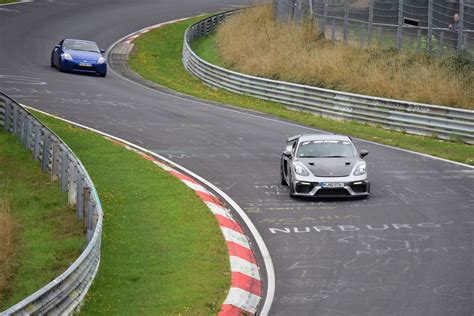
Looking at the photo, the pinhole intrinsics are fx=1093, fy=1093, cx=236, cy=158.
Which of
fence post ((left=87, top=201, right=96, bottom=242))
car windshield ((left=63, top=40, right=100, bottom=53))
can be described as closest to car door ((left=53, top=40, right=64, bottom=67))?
car windshield ((left=63, top=40, right=100, bottom=53))

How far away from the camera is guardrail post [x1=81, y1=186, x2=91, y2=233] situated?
1788cm

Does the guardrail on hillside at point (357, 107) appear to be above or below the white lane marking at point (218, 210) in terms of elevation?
below

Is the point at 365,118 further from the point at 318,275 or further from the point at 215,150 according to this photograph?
the point at 318,275

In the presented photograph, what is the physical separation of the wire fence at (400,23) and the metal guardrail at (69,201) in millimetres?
14754

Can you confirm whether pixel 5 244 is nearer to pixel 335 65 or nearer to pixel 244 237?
pixel 244 237

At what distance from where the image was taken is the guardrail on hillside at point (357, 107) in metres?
30.9

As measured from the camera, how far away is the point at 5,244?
18266mm

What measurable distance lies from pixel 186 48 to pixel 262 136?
65.5ft

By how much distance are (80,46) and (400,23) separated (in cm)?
1320

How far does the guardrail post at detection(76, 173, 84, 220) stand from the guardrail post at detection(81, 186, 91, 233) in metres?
0.11

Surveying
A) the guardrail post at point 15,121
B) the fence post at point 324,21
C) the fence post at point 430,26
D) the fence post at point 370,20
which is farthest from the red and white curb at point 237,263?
the fence post at point 324,21

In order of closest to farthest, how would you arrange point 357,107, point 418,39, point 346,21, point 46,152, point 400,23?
point 46,152 < point 357,107 < point 418,39 < point 400,23 < point 346,21

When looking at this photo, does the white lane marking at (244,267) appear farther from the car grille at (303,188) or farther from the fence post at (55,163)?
the fence post at (55,163)

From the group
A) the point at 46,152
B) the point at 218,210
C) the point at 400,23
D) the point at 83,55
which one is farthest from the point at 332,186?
the point at 83,55
